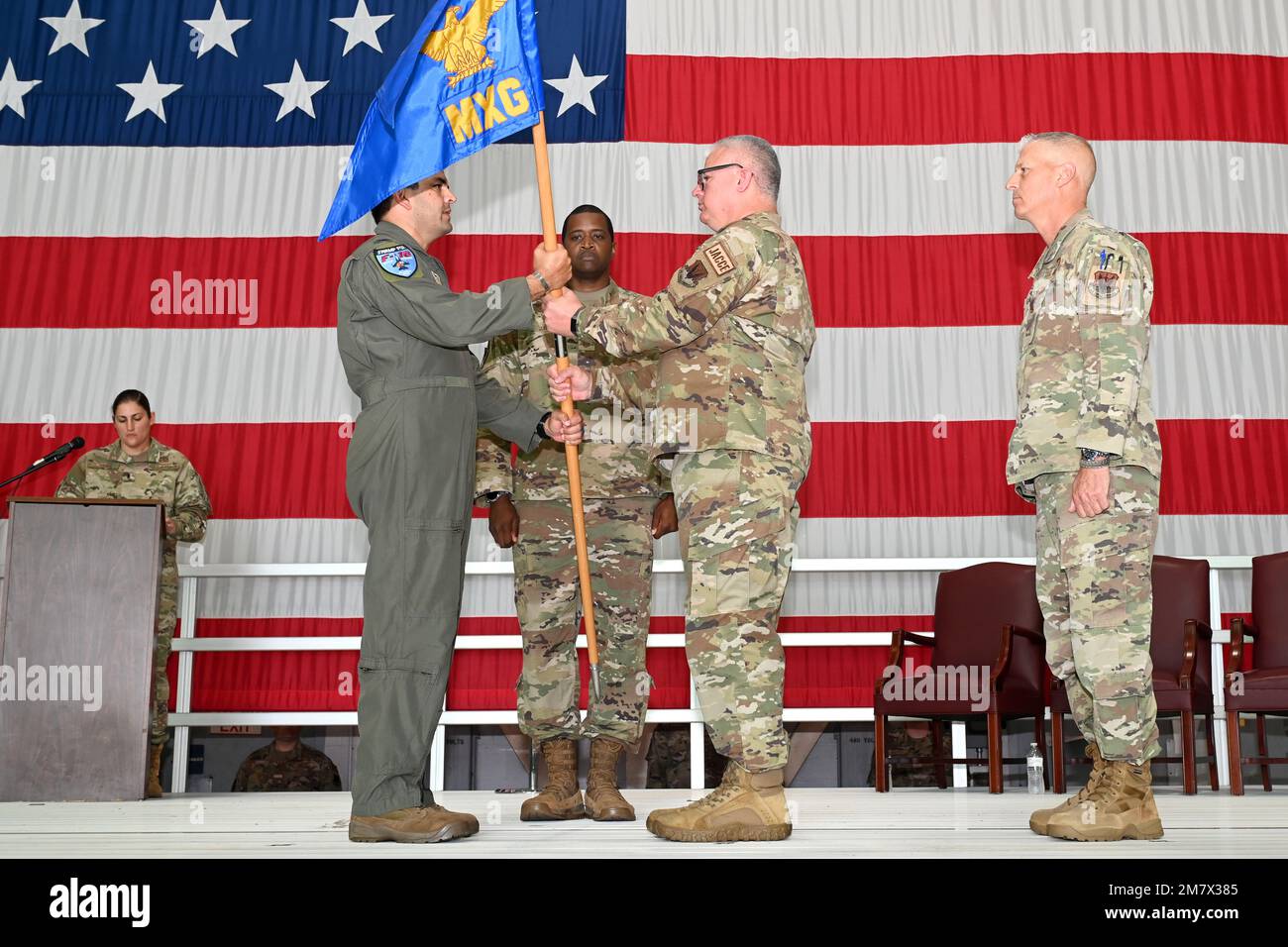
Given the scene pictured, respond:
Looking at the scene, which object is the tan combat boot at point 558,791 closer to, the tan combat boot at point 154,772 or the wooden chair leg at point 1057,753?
the tan combat boot at point 154,772

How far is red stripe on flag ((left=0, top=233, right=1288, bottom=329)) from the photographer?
568 cm

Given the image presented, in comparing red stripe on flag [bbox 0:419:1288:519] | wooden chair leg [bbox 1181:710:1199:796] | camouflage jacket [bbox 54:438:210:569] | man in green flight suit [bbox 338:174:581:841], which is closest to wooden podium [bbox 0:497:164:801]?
camouflage jacket [bbox 54:438:210:569]

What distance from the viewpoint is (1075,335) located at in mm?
2648

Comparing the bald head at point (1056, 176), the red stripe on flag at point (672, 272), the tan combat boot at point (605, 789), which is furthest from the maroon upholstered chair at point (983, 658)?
the bald head at point (1056, 176)

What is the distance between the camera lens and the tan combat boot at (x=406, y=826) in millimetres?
2381

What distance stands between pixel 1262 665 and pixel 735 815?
344 cm

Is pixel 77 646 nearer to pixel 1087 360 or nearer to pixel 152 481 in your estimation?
pixel 152 481

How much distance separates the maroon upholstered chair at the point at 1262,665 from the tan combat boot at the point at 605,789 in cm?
254

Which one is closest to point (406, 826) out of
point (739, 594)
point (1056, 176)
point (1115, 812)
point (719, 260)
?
point (739, 594)

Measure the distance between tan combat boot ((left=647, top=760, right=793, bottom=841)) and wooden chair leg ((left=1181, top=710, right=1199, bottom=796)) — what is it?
266cm

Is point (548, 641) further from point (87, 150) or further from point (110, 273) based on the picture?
point (87, 150)

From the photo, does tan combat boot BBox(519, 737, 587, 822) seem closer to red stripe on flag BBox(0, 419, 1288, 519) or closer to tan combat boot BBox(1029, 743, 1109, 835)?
tan combat boot BBox(1029, 743, 1109, 835)

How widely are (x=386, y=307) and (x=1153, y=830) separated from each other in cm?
192

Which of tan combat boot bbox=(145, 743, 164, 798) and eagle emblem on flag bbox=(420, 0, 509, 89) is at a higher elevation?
eagle emblem on flag bbox=(420, 0, 509, 89)
